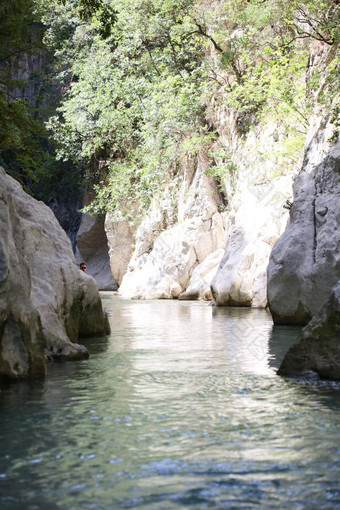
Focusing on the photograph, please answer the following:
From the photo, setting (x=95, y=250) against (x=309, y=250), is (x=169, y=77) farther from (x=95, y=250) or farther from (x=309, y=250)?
(x=309, y=250)

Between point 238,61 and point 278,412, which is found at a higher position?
point 238,61

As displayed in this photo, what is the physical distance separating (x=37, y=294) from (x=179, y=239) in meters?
18.7

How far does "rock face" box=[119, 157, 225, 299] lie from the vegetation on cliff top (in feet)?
3.63

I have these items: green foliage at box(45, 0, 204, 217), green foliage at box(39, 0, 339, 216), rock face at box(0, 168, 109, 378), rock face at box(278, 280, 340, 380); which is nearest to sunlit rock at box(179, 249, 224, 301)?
green foliage at box(39, 0, 339, 216)

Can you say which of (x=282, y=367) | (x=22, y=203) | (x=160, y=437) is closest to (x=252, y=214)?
(x=22, y=203)

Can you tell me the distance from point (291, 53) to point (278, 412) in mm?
17807

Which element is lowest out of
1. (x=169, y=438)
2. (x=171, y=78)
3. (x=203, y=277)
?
(x=169, y=438)

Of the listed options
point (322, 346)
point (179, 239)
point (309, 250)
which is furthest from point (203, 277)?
point (322, 346)

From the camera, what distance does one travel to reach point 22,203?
9.69 m

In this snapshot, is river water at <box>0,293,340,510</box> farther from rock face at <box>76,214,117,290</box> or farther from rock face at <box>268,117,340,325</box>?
rock face at <box>76,214,117,290</box>

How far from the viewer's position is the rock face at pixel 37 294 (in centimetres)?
600

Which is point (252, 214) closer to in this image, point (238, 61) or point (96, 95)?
point (238, 61)

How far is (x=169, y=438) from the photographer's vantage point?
4.35 metres

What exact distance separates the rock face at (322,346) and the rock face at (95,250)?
1239 inches
